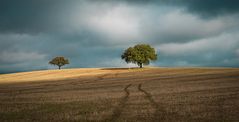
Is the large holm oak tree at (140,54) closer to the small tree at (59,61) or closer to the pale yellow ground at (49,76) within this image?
the pale yellow ground at (49,76)

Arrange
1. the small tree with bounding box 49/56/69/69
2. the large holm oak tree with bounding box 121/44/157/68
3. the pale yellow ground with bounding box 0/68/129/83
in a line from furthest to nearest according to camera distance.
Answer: the small tree with bounding box 49/56/69/69 < the large holm oak tree with bounding box 121/44/157/68 < the pale yellow ground with bounding box 0/68/129/83

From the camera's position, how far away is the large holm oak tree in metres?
120

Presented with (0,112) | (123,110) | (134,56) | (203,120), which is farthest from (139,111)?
(134,56)

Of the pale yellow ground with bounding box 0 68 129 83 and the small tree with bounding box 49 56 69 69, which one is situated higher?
the small tree with bounding box 49 56 69 69

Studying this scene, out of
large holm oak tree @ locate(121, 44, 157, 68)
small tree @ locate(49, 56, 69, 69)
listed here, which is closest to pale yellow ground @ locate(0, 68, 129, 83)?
large holm oak tree @ locate(121, 44, 157, 68)

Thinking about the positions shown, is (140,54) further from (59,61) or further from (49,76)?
(59,61)

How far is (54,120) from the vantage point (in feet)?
57.8

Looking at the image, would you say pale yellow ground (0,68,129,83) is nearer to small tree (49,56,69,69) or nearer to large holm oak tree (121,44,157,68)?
large holm oak tree (121,44,157,68)

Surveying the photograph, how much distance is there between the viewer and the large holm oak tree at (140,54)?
120m

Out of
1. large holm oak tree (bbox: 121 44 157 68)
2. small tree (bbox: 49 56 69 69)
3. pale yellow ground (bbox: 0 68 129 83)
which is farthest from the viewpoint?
small tree (bbox: 49 56 69 69)

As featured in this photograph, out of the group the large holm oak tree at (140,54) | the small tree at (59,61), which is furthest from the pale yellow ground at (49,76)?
the small tree at (59,61)

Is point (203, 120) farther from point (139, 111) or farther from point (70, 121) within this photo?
point (70, 121)

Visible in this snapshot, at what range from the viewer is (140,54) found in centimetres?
12088

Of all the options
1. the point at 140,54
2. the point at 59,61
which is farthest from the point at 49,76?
the point at 59,61
